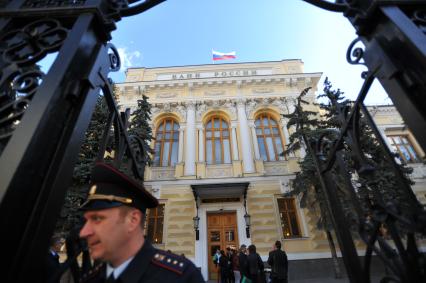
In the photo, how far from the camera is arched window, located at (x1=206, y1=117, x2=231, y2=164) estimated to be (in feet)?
49.4

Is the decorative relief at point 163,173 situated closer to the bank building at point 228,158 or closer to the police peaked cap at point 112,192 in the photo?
the bank building at point 228,158

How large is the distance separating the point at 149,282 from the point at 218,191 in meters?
11.6

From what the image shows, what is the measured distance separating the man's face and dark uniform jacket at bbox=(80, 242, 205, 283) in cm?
12

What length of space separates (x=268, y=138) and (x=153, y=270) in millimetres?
15153

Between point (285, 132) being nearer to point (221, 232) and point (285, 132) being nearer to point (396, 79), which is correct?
point (221, 232)

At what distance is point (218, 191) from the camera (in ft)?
41.7

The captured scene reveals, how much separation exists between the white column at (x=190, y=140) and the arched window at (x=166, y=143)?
3.18 feet

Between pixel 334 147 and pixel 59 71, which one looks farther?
pixel 334 147

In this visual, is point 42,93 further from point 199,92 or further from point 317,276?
point 199,92

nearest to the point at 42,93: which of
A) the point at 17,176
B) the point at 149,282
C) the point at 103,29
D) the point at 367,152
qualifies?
the point at 17,176

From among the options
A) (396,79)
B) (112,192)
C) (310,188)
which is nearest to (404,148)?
(310,188)

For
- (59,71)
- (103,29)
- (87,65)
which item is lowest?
(59,71)

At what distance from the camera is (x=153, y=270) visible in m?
1.36

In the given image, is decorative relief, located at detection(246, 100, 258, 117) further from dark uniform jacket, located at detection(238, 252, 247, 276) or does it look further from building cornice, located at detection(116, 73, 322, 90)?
dark uniform jacket, located at detection(238, 252, 247, 276)
